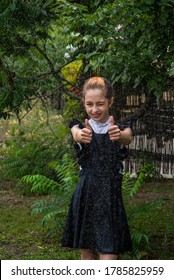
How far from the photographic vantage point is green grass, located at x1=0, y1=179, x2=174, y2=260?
20.5 feet

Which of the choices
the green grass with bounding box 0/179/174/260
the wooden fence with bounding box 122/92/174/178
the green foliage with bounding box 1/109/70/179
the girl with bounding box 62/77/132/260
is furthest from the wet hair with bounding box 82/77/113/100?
the wooden fence with bounding box 122/92/174/178

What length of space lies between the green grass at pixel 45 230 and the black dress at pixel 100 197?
1.68 m

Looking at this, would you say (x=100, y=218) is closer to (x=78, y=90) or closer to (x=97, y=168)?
(x=97, y=168)

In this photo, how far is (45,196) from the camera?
9.20 metres

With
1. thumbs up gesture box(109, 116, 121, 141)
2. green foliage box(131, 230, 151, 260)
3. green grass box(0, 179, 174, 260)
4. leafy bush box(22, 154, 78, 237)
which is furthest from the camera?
leafy bush box(22, 154, 78, 237)

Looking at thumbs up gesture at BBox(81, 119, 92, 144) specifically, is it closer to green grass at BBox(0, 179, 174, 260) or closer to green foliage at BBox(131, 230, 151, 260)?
green foliage at BBox(131, 230, 151, 260)

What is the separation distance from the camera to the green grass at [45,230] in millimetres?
6250

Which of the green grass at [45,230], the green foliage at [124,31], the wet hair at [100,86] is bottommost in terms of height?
the green grass at [45,230]

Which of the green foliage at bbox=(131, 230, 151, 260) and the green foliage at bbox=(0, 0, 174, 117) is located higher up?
the green foliage at bbox=(0, 0, 174, 117)

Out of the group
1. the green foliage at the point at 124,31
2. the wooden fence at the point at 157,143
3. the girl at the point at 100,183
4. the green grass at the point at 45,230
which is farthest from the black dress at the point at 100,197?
the wooden fence at the point at 157,143

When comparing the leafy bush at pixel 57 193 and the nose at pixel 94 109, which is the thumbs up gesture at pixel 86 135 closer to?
the nose at pixel 94 109

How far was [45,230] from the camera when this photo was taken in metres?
7.27

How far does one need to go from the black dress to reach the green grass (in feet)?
5.50

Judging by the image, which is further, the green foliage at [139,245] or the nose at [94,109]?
the green foliage at [139,245]
